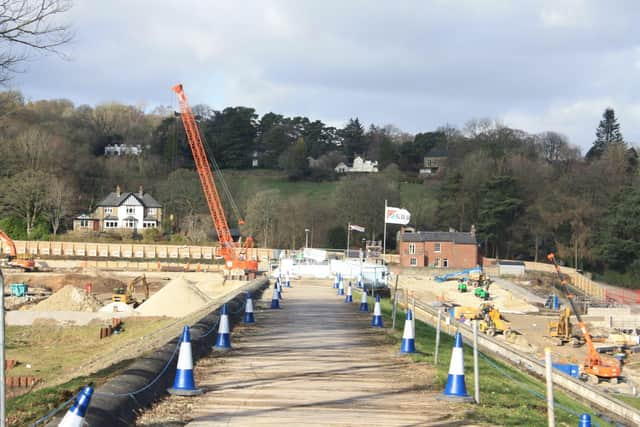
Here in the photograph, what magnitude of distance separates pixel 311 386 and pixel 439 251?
80.5 meters

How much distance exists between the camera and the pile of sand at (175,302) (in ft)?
143

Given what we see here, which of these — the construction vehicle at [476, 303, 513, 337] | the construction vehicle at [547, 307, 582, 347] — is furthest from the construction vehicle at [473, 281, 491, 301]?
the construction vehicle at [547, 307, 582, 347]

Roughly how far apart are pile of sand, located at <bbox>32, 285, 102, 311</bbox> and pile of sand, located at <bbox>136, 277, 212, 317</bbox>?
14.3 feet

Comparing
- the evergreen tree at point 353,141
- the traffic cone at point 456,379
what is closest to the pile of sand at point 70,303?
the traffic cone at point 456,379

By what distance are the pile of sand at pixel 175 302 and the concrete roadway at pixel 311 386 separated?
2183cm

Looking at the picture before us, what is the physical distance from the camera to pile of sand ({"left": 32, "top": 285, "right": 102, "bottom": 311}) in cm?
4712

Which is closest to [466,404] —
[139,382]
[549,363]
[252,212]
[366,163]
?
[549,363]

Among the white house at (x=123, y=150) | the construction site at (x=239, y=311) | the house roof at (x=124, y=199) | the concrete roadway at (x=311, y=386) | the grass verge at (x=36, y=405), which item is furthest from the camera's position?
the white house at (x=123, y=150)

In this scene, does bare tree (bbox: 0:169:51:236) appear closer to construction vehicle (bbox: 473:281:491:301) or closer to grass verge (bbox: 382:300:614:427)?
construction vehicle (bbox: 473:281:491:301)

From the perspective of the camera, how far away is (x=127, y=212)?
11494cm

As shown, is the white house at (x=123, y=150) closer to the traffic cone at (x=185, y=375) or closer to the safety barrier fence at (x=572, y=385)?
the safety barrier fence at (x=572, y=385)

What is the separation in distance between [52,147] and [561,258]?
6907 cm

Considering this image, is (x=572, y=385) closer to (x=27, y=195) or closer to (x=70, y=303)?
(x=70, y=303)

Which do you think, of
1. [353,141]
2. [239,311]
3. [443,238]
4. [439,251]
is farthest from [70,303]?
[353,141]
